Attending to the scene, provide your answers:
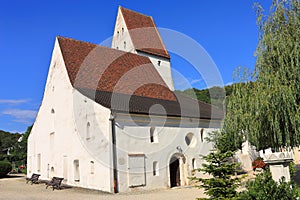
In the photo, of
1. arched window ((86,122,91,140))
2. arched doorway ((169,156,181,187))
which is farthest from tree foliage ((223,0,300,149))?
arched window ((86,122,91,140))

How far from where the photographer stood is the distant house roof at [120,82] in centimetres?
1847


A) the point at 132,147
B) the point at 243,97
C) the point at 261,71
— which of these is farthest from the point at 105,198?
the point at 261,71

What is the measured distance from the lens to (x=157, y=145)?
18.0 metres

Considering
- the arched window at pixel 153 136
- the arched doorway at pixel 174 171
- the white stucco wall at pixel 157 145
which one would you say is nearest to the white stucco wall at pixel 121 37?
the white stucco wall at pixel 157 145

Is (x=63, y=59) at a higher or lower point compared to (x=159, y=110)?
higher

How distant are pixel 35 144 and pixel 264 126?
21760mm

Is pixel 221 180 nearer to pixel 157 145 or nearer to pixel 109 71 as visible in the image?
pixel 157 145

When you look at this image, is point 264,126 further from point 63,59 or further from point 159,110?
point 63,59

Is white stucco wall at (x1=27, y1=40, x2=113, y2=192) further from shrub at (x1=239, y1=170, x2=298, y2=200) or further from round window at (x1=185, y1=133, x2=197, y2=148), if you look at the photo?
shrub at (x1=239, y1=170, x2=298, y2=200)

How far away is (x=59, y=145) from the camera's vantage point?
2106cm

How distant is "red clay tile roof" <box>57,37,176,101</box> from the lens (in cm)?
2019

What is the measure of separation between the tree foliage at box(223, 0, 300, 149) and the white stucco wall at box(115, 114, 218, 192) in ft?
21.2

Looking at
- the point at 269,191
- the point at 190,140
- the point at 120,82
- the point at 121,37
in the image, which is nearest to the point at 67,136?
the point at 120,82

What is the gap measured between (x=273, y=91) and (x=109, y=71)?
1407cm
